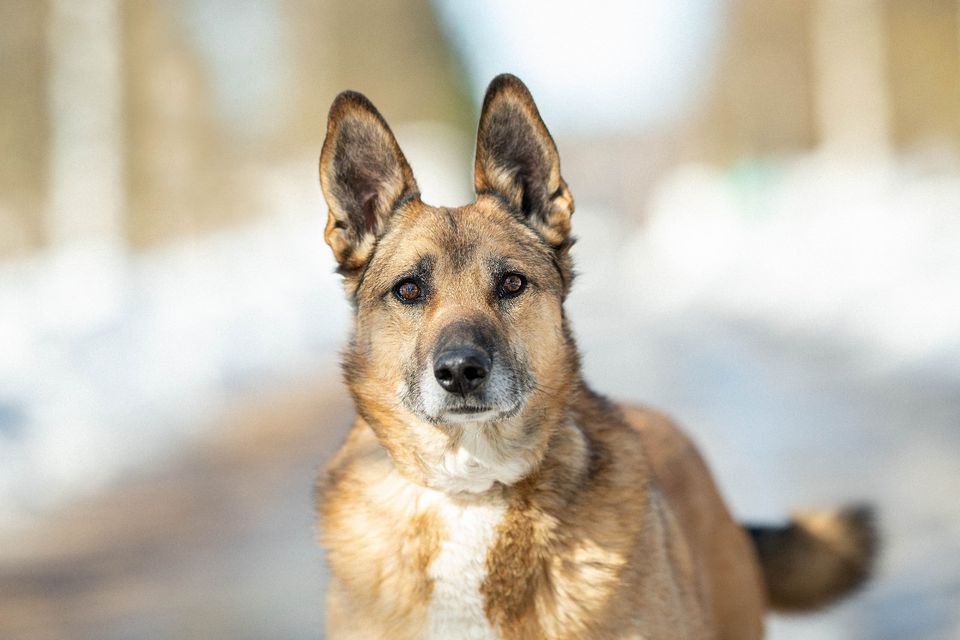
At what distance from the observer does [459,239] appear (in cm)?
371

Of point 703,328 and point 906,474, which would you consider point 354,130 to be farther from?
point 703,328

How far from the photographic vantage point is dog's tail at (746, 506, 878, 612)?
184 inches

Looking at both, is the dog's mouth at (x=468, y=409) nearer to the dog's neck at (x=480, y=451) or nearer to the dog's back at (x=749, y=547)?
the dog's neck at (x=480, y=451)

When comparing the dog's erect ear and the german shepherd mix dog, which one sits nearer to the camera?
the german shepherd mix dog

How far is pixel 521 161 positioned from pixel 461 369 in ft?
3.48

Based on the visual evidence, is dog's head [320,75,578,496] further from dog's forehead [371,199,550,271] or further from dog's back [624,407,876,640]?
dog's back [624,407,876,640]

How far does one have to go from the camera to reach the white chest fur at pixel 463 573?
126 inches

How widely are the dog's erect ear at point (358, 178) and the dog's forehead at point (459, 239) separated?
0.10 meters

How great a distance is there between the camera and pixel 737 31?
38125 mm

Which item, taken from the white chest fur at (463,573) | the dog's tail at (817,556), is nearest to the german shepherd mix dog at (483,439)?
the white chest fur at (463,573)

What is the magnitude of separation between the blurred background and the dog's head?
195 centimetres

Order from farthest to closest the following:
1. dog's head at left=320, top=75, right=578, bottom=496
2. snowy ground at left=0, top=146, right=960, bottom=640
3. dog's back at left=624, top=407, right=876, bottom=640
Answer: snowy ground at left=0, top=146, right=960, bottom=640 → dog's back at left=624, top=407, right=876, bottom=640 → dog's head at left=320, top=75, right=578, bottom=496

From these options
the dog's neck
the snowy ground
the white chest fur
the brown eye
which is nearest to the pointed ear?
the brown eye

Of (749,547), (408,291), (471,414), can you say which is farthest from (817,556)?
(408,291)
